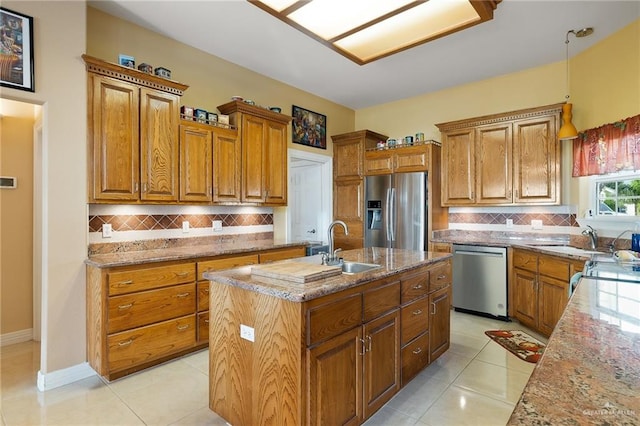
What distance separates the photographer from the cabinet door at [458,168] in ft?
14.1

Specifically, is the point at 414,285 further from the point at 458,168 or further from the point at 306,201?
the point at 306,201

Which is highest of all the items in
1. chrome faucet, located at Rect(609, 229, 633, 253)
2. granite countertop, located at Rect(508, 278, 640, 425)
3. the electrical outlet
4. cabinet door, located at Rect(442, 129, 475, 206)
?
cabinet door, located at Rect(442, 129, 475, 206)

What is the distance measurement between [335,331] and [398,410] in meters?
0.92

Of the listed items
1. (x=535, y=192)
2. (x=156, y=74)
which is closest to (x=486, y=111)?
(x=535, y=192)

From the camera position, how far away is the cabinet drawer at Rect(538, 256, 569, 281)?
10.1ft

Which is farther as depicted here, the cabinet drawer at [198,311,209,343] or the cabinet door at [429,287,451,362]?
the cabinet drawer at [198,311,209,343]

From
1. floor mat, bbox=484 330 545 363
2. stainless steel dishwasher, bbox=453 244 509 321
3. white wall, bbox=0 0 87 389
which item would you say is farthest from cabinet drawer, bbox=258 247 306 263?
floor mat, bbox=484 330 545 363

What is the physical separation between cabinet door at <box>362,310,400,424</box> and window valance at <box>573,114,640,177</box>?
9.00 feet

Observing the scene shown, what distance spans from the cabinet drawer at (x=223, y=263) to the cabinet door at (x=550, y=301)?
2.97 meters

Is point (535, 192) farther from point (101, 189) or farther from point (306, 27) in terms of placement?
point (101, 189)

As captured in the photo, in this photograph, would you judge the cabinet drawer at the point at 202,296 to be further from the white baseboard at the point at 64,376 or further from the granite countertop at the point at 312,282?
the granite countertop at the point at 312,282

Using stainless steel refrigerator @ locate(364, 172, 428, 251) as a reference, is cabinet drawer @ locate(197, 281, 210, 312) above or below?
below

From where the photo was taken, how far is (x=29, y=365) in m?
2.78

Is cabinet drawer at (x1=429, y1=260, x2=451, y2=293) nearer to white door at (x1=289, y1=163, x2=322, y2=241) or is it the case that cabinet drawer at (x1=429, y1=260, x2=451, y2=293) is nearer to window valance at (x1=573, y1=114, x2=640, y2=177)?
window valance at (x1=573, y1=114, x2=640, y2=177)
